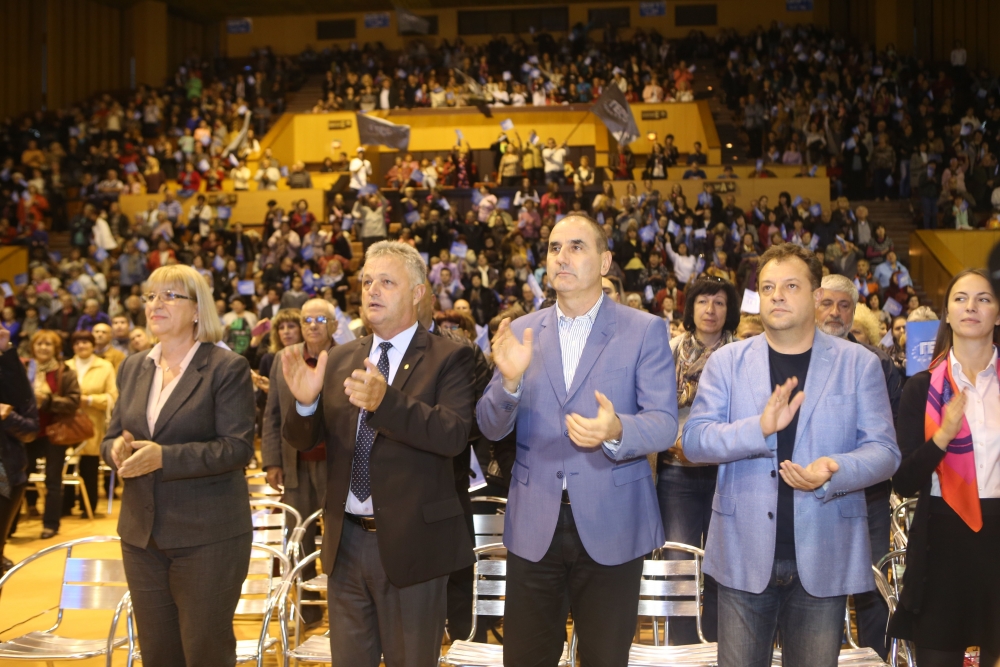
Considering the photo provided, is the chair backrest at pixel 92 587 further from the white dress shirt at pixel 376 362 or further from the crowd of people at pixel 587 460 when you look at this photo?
the white dress shirt at pixel 376 362

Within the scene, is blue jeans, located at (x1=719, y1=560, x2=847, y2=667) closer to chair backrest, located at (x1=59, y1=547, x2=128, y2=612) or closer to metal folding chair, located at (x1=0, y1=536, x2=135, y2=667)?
metal folding chair, located at (x1=0, y1=536, x2=135, y2=667)

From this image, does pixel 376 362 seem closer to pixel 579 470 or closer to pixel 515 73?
pixel 579 470

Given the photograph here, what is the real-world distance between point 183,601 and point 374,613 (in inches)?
27.2

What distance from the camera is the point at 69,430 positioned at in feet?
24.4

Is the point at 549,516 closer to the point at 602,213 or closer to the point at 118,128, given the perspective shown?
the point at 602,213

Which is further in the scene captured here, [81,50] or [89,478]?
[81,50]

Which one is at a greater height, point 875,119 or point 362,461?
point 875,119

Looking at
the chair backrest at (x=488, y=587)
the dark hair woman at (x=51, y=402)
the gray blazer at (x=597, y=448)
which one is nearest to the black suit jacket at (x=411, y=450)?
the gray blazer at (x=597, y=448)

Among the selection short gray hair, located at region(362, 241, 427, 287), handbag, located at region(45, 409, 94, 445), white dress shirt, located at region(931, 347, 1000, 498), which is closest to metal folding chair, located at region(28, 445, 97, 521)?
handbag, located at region(45, 409, 94, 445)

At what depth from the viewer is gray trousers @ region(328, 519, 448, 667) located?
9.73 ft

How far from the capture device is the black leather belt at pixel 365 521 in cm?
300

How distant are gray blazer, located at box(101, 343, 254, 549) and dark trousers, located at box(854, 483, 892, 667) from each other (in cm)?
257

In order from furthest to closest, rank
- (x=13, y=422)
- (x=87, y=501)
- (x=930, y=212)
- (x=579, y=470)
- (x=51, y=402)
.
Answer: (x=930, y=212)
(x=87, y=501)
(x=51, y=402)
(x=13, y=422)
(x=579, y=470)

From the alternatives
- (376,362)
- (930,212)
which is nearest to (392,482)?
(376,362)
